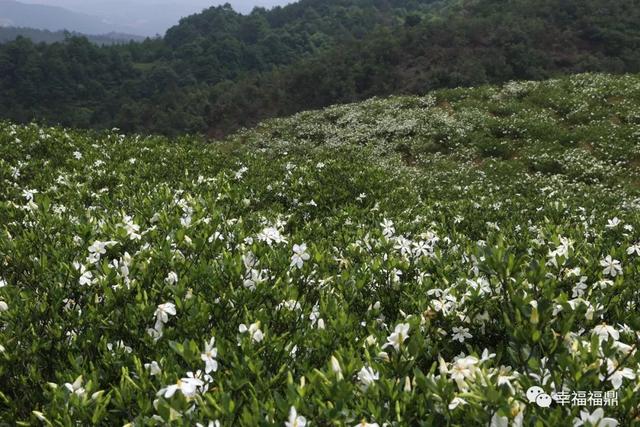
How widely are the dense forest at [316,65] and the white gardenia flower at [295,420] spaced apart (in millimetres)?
16337

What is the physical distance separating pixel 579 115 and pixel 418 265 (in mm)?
22493

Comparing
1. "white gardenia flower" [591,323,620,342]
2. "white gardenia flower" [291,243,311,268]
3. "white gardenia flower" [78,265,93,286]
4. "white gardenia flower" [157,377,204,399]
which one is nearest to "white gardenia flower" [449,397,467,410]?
"white gardenia flower" [591,323,620,342]

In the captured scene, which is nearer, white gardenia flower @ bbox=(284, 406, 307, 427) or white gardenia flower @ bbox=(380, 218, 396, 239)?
white gardenia flower @ bbox=(284, 406, 307, 427)

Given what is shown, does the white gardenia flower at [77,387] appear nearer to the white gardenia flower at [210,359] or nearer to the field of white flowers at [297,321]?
the field of white flowers at [297,321]

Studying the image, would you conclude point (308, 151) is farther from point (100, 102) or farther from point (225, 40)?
point (225, 40)

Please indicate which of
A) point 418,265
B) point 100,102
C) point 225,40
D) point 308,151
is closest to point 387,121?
point 308,151

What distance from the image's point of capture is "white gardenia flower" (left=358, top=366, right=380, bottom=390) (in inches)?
105

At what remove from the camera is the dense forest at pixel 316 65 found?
58094mm

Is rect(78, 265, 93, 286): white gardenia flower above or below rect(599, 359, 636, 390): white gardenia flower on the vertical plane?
above

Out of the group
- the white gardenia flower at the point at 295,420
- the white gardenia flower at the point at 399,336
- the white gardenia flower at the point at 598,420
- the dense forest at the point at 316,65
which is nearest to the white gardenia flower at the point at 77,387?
A: the white gardenia flower at the point at 295,420

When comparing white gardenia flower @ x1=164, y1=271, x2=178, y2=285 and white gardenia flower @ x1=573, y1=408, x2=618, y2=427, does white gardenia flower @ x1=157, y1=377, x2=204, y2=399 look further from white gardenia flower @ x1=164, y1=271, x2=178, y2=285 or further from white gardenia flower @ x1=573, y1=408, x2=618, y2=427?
white gardenia flower @ x1=573, y1=408, x2=618, y2=427

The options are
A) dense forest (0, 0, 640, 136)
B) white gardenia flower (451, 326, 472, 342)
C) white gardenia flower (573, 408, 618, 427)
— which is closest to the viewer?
white gardenia flower (573, 408, 618, 427)

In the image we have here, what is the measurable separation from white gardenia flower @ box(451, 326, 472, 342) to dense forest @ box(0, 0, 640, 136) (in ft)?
52.7

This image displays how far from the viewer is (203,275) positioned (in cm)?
417
